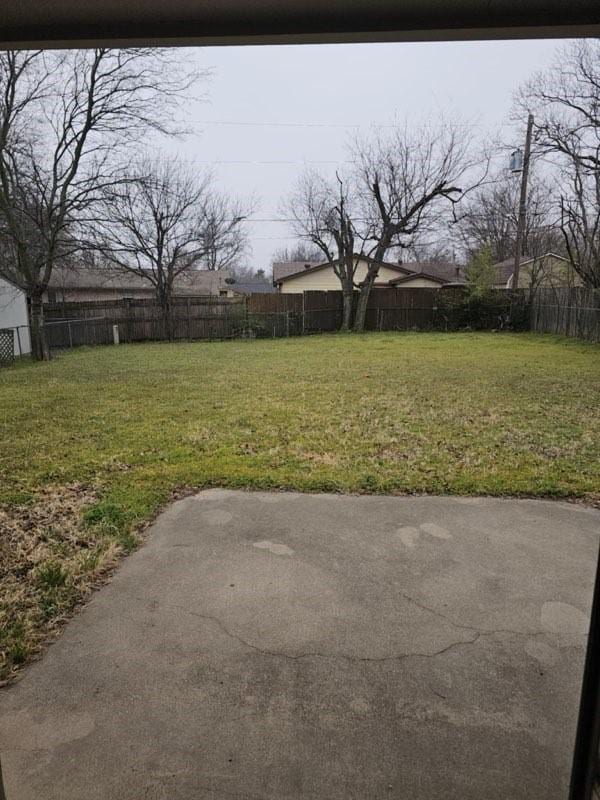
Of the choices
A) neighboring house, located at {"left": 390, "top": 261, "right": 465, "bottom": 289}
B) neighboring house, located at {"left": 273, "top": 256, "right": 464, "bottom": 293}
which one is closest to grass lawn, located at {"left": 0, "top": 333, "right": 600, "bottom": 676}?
neighboring house, located at {"left": 390, "top": 261, "right": 465, "bottom": 289}

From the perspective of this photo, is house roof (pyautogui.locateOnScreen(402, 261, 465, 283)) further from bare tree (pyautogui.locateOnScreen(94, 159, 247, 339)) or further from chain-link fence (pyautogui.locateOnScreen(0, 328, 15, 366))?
chain-link fence (pyautogui.locateOnScreen(0, 328, 15, 366))

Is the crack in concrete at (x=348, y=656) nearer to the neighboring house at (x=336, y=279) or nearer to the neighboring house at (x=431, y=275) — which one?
the neighboring house at (x=431, y=275)

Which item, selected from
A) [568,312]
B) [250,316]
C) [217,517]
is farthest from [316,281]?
[217,517]

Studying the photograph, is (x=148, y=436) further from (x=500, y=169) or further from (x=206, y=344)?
(x=500, y=169)

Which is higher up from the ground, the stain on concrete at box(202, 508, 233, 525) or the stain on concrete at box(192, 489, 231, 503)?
the stain on concrete at box(192, 489, 231, 503)

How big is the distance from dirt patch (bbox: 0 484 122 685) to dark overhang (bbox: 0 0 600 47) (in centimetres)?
212

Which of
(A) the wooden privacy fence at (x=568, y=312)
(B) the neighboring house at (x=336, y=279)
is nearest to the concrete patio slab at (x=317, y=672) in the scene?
(A) the wooden privacy fence at (x=568, y=312)

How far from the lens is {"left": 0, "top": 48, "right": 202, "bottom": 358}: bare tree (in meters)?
11.7

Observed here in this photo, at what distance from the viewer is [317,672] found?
185 centimetres

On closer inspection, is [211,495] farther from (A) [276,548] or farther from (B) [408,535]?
(B) [408,535]

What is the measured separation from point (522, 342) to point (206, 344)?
980cm

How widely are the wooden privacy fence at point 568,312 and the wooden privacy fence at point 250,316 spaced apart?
1688mm

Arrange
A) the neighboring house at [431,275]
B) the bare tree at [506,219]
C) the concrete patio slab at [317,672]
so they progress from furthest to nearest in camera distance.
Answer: the neighboring house at [431,275], the bare tree at [506,219], the concrete patio slab at [317,672]

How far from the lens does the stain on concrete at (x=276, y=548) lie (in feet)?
9.02
